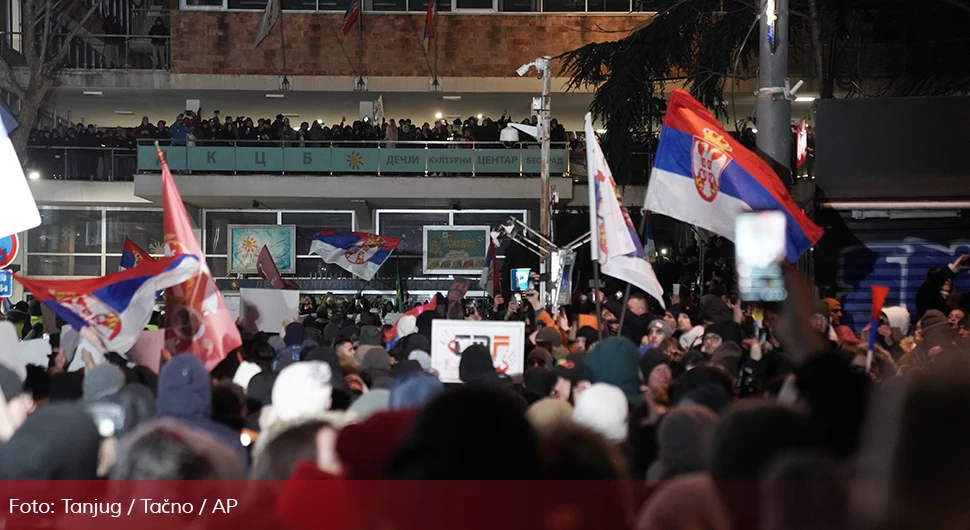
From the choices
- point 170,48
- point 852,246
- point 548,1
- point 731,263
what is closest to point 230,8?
point 170,48

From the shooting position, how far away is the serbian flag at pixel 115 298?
912cm

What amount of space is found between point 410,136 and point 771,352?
22815 mm

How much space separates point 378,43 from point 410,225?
5914mm

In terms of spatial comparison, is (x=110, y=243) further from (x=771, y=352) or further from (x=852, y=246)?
(x=771, y=352)

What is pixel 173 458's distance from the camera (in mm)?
3746

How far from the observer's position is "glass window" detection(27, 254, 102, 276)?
1359 inches

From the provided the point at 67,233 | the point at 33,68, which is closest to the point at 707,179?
the point at 33,68

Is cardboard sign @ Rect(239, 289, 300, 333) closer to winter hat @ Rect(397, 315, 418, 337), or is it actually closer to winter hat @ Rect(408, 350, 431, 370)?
winter hat @ Rect(397, 315, 418, 337)

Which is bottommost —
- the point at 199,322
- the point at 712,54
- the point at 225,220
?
the point at 199,322

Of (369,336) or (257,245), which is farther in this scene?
(257,245)

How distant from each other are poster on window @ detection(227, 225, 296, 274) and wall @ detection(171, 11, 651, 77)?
502cm

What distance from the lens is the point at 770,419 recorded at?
316 centimetres

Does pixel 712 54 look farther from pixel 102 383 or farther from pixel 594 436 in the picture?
pixel 594 436

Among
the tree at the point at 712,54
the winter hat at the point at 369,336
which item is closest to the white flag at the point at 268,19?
the tree at the point at 712,54
